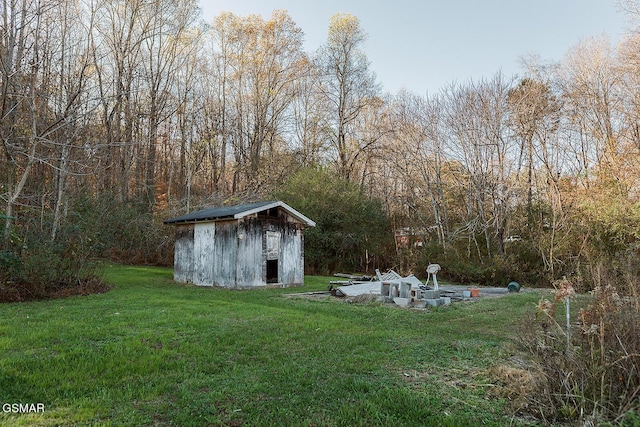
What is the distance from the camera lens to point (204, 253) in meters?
14.1

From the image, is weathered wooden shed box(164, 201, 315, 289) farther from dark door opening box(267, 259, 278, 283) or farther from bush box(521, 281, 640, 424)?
bush box(521, 281, 640, 424)

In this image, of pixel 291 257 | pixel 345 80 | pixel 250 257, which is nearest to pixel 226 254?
pixel 250 257

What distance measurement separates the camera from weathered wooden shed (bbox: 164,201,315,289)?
13.2m

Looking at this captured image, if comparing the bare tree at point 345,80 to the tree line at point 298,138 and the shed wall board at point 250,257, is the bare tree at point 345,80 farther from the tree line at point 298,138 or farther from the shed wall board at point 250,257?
the shed wall board at point 250,257

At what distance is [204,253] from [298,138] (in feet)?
43.3

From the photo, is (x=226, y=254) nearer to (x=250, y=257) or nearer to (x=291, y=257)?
(x=250, y=257)

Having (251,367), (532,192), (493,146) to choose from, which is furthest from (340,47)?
(251,367)

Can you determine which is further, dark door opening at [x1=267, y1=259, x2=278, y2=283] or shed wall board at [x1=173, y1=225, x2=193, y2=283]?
dark door opening at [x1=267, y1=259, x2=278, y2=283]

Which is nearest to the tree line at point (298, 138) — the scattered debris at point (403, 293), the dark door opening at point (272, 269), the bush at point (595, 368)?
the scattered debris at point (403, 293)

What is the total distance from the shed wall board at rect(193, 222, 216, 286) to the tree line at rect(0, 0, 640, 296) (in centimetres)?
324

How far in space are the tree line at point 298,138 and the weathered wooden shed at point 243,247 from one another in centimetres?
315

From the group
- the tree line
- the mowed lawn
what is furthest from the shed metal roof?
the mowed lawn

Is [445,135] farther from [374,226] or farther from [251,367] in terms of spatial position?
[251,367]

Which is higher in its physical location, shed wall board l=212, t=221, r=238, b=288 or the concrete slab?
shed wall board l=212, t=221, r=238, b=288
